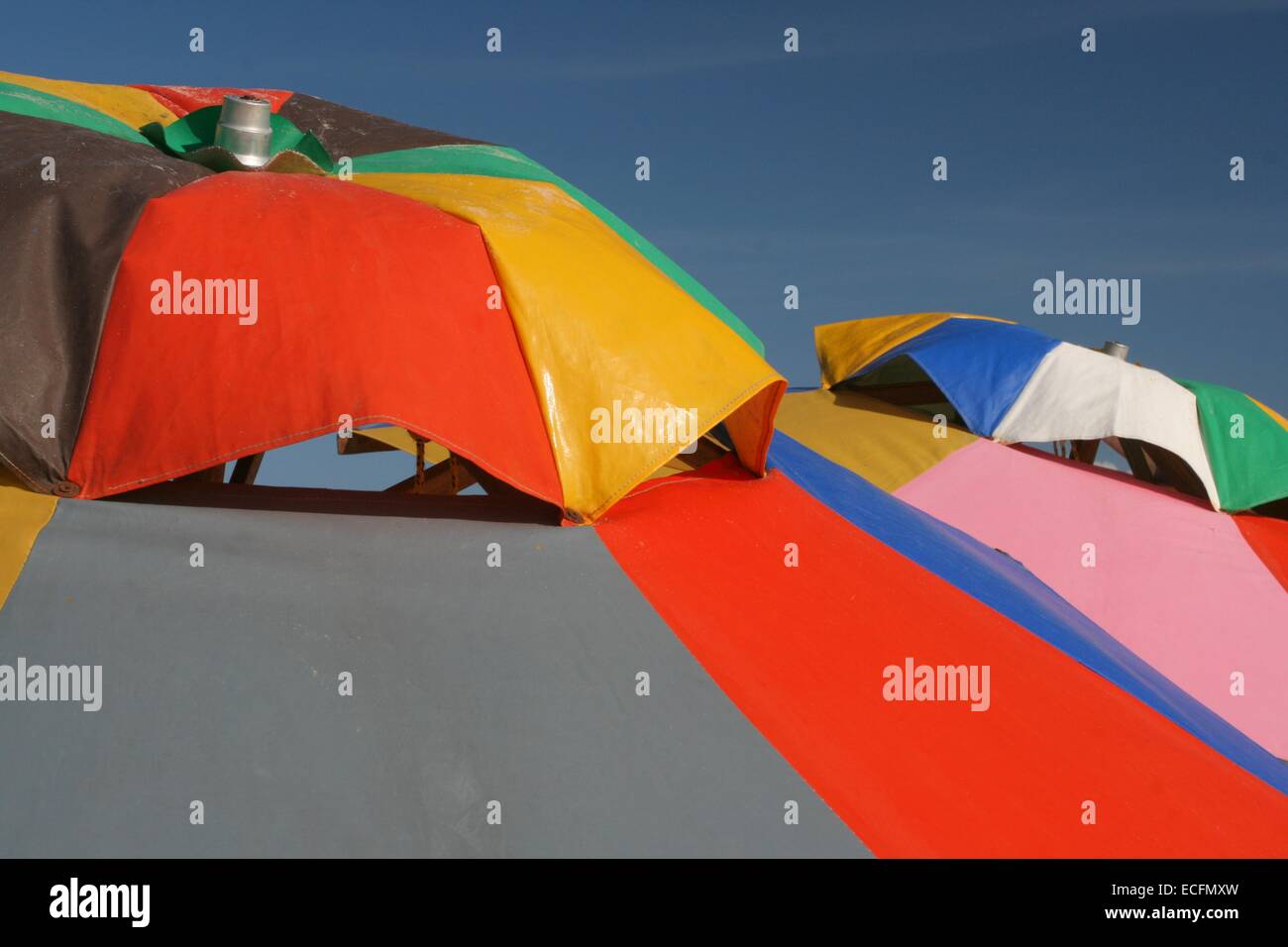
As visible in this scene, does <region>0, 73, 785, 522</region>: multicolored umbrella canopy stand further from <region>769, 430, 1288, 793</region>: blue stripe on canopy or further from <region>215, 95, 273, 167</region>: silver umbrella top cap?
<region>769, 430, 1288, 793</region>: blue stripe on canopy

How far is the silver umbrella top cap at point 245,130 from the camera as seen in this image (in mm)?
3412

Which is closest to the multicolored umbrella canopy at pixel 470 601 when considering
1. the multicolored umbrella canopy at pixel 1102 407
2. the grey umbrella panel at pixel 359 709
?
the grey umbrella panel at pixel 359 709

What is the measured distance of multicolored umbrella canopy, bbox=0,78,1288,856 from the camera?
7.41ft

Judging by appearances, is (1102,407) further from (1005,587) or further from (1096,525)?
(1005,587)

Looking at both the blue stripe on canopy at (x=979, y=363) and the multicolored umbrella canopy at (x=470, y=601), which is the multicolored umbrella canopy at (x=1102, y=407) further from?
the multicolored umbrella canopy at (x=470, y=601)

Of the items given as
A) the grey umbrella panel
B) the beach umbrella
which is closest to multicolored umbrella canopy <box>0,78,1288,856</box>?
the grey umbrella panel

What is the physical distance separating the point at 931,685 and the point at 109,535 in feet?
5.55

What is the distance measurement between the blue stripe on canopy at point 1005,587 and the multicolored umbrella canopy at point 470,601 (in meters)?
0.03

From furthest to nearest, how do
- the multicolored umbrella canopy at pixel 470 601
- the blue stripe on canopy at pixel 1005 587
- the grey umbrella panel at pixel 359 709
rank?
the blue stripe on canopy at pixel 1005 587
the multicolored umbrella canopy at pixel 470 601
the grey umbrella panel at pixel 359 709

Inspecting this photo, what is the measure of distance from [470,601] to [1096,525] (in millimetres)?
3798

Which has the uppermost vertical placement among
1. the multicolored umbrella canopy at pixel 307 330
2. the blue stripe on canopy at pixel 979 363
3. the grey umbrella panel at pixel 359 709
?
the blue stripe on canopy at pixel 979 363

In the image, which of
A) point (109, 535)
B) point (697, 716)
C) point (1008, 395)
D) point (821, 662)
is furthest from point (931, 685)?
point (1008, 395)

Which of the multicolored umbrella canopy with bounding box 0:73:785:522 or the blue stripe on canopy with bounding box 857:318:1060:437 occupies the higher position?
the blue stripe on canopy with bounding box 857:318:1060:437

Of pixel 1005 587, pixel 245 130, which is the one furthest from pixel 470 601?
pixel 1005 587
